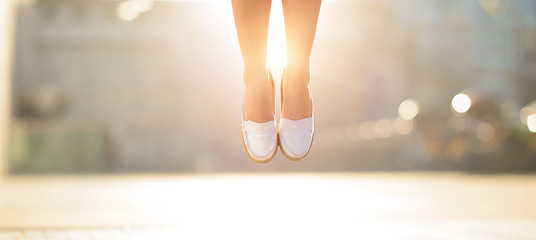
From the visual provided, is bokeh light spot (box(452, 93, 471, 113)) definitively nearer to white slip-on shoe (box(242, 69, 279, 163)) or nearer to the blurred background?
white slip-on shoe (box(242, 69, 279, 163))

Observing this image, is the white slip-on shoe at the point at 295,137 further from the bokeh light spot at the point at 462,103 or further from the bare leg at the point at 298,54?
the bokeh light spot at the point at 462,103

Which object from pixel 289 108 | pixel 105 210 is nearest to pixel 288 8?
pixel 289 108

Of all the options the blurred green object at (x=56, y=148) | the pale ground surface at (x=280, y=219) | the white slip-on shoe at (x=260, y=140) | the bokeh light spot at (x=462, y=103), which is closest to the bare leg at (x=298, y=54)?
the white slip-on shoe at (x=260, y=140)

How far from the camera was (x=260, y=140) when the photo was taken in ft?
8.79

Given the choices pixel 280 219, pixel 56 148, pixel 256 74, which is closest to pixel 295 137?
pixel 256 74

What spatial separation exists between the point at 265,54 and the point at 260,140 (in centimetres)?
34

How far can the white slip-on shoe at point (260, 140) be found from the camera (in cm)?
265

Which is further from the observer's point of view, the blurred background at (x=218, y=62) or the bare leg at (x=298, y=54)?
the blurred background at (x=218, y=62)

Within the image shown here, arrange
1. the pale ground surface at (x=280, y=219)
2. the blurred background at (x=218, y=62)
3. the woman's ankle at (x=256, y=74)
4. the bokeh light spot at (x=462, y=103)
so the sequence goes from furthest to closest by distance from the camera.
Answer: the blurred background at (x=218, y=62)
the bokeh light spot at (x=462, y=103)
the pale ground surface at (x=280, y=219)
the woman's ankle at (x=256, y=74)

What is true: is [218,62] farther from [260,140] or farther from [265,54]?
[260,140]

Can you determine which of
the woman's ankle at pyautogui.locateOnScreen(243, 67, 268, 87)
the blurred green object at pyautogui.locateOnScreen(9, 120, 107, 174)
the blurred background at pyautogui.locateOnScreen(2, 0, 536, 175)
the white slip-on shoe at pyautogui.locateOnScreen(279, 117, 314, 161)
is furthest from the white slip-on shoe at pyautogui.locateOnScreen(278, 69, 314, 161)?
the blurred background at pyautogui.locateOnScreen(2, 0, 536, 175)

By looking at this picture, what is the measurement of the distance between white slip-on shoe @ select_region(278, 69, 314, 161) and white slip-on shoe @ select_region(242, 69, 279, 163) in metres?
0.04

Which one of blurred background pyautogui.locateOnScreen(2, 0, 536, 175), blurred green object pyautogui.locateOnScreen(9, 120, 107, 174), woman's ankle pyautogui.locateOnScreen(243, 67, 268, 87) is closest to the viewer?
woman's ankle pyautogui.locateOnScreen(243, 67, 268, 87)

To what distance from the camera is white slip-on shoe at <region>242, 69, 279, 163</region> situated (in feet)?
8.71
